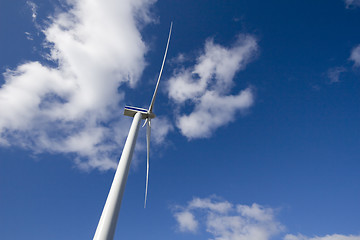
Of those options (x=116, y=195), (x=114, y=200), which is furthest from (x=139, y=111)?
(x=114, y=200)

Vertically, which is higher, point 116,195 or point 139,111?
point 139,111

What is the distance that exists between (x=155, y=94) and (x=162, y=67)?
434cm

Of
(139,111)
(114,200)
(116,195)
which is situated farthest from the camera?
(139,111)

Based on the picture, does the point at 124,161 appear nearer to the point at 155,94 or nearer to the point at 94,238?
the point at 94,238

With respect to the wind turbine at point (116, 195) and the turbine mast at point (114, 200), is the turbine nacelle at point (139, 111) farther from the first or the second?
the turbine mast at point (114, 200)

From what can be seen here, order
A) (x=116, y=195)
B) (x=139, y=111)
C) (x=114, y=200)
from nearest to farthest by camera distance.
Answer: (x=114, y=200), (x=116, y=195), (x=139, y=111)

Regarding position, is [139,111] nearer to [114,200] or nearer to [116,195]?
[116,195]

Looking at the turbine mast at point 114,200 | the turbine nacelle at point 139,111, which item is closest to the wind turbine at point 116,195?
the turbine mast at point 114,200

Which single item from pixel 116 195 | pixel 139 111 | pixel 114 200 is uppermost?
pixel 139 111

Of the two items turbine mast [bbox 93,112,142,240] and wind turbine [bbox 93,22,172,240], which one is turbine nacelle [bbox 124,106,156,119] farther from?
turbine mast [bbox 93,112,142,240]

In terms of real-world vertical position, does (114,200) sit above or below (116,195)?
below

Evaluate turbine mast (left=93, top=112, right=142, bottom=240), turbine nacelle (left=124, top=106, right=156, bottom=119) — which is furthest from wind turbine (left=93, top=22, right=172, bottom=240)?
turbine nacelle (left=124, top=106, right=156, bottom=119)

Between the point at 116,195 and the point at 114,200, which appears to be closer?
the point at 114,200

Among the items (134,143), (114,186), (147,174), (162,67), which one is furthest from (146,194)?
(162,67)
